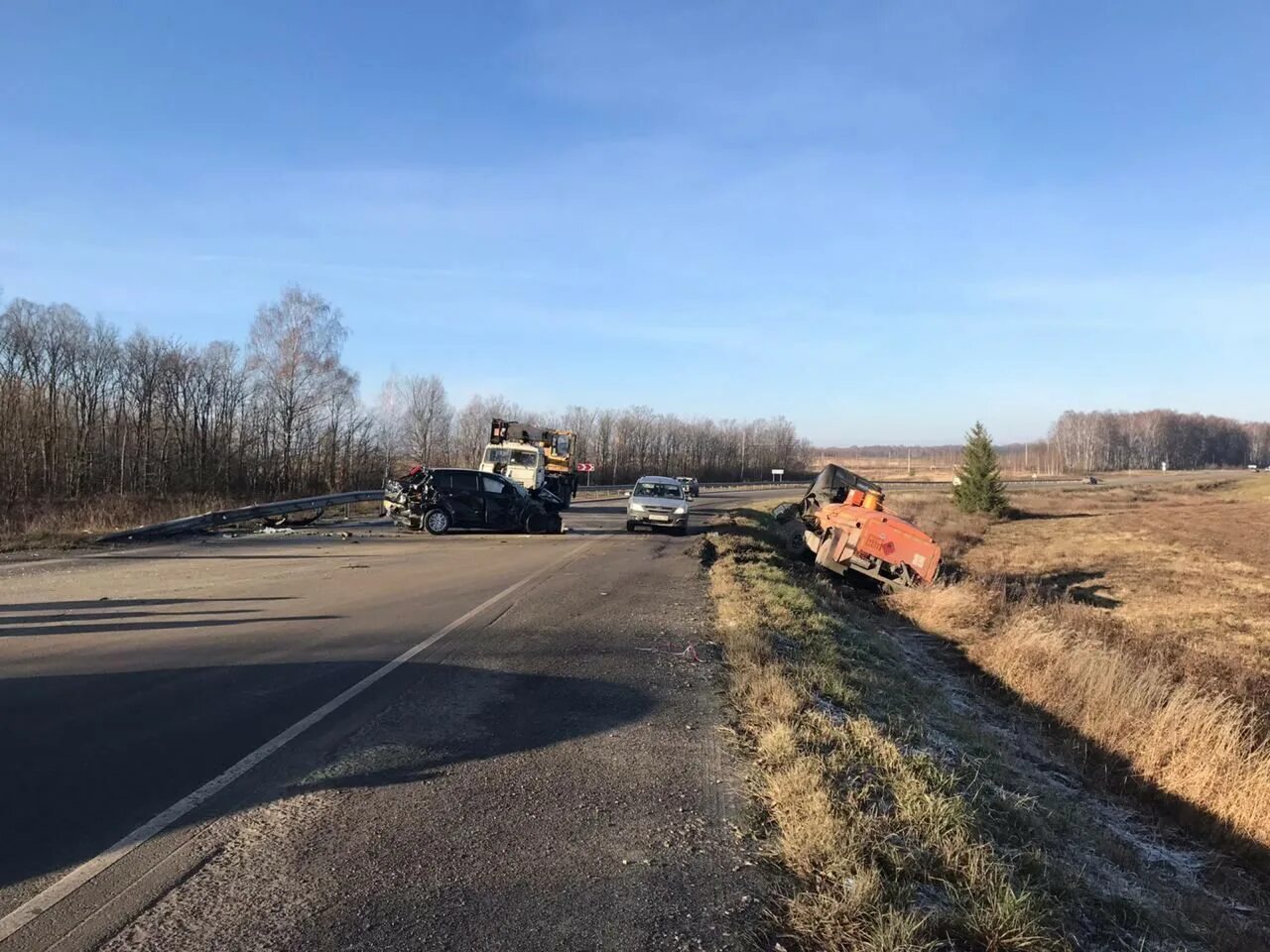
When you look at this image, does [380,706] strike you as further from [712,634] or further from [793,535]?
[793,535]

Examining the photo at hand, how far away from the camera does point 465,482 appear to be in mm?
23422

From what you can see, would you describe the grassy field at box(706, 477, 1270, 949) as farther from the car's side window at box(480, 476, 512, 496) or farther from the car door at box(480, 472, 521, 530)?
the car's side window at box(480, 476, 512, 496)

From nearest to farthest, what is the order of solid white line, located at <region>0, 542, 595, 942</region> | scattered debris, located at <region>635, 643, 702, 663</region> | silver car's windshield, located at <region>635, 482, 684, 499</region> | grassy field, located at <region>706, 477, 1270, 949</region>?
1. solid white line, located at <region>0, 542, 595, 942</region>
2. grassy field, located at <region>706, 477, 1270, 949</region>
3. scattered debris, located at <region>635, 643, 702, 663</region>
4. silver car's windshield, located at <region>635, 482, 684, 499</region>

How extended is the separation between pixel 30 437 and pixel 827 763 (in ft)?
167

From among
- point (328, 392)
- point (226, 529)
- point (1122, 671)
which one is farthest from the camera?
point (328, 392)

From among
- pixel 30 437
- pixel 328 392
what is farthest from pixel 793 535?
pixel 30 437

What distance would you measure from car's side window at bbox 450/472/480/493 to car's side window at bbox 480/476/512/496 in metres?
0.27

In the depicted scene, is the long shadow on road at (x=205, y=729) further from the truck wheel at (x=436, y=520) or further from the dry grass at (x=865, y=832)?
the truck wheel at (x=436, y=520)

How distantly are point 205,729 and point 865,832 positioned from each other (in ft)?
14.6

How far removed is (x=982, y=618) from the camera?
16.4 metres

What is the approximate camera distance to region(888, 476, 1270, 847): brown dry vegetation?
8.77 meters

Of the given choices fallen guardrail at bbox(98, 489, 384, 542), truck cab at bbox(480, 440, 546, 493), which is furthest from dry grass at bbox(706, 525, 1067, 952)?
truck cab at bbox(480, 440, 546, 493)

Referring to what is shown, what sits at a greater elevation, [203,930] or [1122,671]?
[203,930]

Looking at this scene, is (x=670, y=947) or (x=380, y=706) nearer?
(x=670, y=947)
